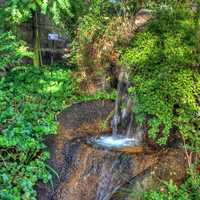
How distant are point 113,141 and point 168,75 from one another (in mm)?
1092

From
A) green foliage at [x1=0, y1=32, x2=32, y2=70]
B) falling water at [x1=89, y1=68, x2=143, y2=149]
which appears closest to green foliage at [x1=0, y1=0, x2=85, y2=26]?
green foliage at [x1=0, y1=32, x2=32, y2=70]

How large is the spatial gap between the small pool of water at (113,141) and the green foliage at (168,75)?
365 mm

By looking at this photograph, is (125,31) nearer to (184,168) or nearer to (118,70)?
(118,70)

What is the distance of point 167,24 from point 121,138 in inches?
63.1

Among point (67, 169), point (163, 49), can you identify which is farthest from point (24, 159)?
point (163, 49)

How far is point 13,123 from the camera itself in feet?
16.4

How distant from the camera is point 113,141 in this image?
5098 mm

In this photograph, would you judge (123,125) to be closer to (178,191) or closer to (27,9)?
(178,191)

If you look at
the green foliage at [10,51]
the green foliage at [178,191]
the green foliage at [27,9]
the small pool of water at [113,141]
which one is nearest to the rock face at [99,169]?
the green foliage at [178,191]

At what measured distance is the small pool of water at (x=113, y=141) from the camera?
487 cm

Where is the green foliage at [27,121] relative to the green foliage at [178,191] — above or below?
above

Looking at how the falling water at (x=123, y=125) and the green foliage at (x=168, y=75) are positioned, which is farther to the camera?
the falling water at (x=123, y=125)

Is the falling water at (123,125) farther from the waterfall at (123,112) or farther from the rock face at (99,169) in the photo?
the rock face at (99,169)

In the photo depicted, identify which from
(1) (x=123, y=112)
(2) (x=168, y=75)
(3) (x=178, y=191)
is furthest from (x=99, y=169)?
(2) (x=168, y=75)
